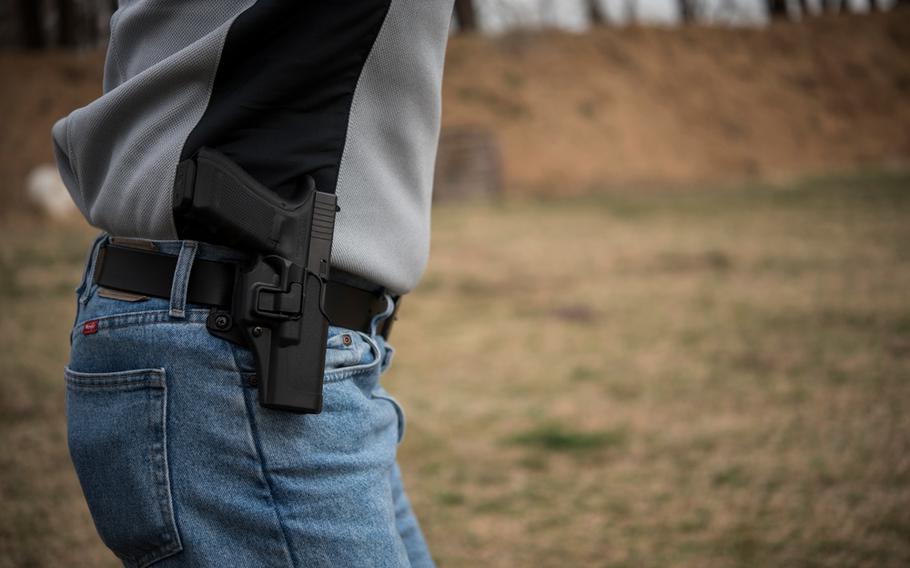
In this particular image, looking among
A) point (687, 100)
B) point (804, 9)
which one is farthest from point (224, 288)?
point (804, 9)

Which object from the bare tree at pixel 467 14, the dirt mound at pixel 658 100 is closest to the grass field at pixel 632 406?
the dirt mound at pixel 658 100

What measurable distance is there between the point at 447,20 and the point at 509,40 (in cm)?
1928

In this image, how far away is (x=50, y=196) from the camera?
13516 millimetres

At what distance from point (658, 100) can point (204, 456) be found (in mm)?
19434

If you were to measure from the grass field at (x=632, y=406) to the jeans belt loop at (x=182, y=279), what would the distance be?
2.09 m

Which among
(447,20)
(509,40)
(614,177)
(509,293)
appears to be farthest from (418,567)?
(509,40)

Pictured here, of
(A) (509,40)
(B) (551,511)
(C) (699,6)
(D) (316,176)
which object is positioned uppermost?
(C) (699,6)

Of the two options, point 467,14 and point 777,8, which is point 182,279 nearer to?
point 467,14

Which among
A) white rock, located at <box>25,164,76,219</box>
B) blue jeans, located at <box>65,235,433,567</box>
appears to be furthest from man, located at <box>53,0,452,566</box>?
white rock, located at <box>25,164,76,219</box>

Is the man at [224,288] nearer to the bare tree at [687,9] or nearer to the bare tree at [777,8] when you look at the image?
the bare tree at [777,8]

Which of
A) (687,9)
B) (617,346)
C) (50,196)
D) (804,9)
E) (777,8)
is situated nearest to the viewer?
(617,346)

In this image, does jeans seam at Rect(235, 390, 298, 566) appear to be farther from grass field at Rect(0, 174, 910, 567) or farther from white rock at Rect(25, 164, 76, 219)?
white rock at Rect(25, 164, 76, 219)

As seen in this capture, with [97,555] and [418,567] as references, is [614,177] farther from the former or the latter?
[418,567]

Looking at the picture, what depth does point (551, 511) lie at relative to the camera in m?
3.21
